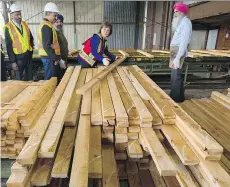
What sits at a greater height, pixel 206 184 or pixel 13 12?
pixel 13 12

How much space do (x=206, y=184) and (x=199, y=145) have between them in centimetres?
25

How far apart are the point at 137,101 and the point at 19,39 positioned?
3.54m

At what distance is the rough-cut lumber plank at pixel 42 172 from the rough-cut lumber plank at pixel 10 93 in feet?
3.83

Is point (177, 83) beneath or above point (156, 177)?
above

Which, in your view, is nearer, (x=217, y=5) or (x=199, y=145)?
(x=199, y=145)

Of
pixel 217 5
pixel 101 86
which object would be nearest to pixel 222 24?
pixel 217 5

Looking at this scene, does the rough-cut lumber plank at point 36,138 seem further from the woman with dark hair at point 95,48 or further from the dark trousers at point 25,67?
the dark trousers at point 25,67

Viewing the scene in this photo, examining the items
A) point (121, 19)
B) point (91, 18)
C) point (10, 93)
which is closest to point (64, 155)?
point (10, 93)

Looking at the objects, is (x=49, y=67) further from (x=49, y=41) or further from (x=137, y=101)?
(x=137, y=101)

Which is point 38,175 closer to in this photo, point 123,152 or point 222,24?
point 123,152

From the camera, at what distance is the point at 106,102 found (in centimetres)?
203

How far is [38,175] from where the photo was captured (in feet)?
4.43

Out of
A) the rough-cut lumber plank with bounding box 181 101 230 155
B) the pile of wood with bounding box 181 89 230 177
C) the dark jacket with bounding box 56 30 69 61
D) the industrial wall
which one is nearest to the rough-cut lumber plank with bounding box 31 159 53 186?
the pile of wood with bounding box 181 89 230 177

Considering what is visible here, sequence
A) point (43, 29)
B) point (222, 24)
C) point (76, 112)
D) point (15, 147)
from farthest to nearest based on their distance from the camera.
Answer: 1. point (222, 24)
2. point (43, 29)
3. point (15, 147)
4. point (76, 112)
